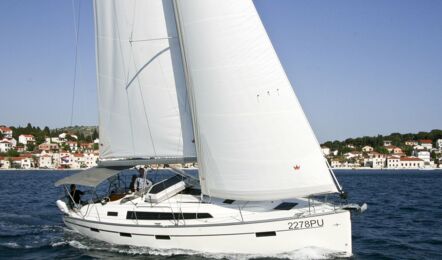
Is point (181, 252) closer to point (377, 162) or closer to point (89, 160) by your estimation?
point (89, 160)

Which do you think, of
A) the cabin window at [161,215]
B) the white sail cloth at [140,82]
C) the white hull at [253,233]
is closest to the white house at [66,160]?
the white sail cloth at [140,82]

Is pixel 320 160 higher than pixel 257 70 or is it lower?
lower

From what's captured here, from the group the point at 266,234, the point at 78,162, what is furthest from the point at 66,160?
the point at 266,234

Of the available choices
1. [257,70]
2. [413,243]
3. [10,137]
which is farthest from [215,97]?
[10,137]

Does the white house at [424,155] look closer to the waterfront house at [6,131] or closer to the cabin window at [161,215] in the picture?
the waterfront house at [6,131]

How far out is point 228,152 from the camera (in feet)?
46.8

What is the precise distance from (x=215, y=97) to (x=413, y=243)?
8094 mm

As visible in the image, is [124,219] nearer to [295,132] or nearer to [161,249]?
[161,249]

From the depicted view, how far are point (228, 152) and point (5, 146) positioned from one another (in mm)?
168730

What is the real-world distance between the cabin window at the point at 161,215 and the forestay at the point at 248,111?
3.24 ft

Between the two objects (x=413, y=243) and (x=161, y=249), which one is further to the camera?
(x=413, y=243)

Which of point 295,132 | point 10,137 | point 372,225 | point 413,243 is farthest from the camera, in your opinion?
point 10,137

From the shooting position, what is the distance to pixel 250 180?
46.2 feet

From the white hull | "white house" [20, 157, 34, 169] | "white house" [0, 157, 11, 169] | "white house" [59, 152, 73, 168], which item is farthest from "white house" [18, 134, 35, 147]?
the white hull
